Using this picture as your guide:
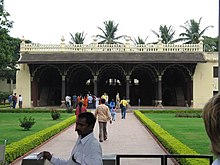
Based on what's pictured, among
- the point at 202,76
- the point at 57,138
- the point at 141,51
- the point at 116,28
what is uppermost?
the point at 116,28

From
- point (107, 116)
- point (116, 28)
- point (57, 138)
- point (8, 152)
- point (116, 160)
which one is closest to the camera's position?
point (116, 160)

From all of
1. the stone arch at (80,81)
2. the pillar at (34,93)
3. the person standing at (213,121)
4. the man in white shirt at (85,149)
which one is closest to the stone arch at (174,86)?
the stone arch at (80,81)

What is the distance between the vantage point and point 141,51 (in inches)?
1357

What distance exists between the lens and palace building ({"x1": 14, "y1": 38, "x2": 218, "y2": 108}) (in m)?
33.5

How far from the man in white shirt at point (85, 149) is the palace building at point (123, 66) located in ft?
96.1

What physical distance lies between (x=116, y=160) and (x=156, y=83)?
30789 millimetres

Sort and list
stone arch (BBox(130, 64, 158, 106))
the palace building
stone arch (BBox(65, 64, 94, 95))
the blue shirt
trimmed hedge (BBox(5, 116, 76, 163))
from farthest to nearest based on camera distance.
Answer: stone arch (BBox(130, 64, 158, 106))
stone arch (BBox(65, 64, 94, 95))
the palace building
trimmed hedge (BBox(5, 116, 76, 163))
the blue shirt

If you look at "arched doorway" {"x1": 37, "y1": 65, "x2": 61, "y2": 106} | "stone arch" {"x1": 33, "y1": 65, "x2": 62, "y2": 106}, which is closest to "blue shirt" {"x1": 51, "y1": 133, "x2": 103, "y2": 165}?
"stone arch" {"x1": 33, "y1": 65, "x2": 62, "y2": 106}

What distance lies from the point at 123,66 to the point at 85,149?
1217 inches

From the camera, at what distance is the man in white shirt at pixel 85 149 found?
3.55 metres

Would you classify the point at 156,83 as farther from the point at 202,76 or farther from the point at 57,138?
the point at 57,138

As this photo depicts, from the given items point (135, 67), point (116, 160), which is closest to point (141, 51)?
point (135, 67)

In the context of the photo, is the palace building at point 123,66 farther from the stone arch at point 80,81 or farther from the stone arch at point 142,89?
the stone arch at point 142,89

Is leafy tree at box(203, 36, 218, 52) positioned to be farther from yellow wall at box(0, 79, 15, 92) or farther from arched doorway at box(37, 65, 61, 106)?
yellow wall at box(0, 79, 15, 92)
